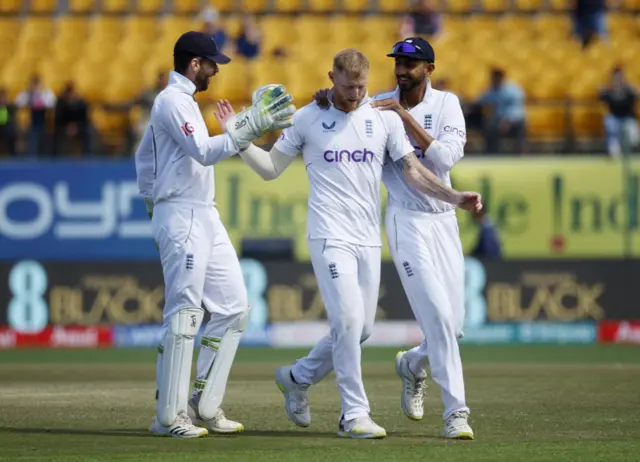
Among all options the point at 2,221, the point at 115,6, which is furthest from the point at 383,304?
the point at 115,6

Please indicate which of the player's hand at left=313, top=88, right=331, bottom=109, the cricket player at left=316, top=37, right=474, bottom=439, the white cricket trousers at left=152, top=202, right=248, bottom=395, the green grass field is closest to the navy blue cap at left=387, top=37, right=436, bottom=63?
the cricket player at left=316, top=37, right=474, bottom=439

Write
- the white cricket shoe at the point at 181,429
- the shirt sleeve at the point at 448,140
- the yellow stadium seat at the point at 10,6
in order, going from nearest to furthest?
the white cricket shoe at the point at 181,429, the shirt sleeve at the point at 448,140, the yellow stadium seat at the point at 10,6

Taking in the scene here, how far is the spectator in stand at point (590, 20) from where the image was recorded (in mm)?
21766

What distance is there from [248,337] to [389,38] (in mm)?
5883

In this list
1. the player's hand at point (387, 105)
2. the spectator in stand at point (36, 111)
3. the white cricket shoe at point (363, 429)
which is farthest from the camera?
the spectator in stand at point (36, 111)

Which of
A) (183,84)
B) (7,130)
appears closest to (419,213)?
(183,84)

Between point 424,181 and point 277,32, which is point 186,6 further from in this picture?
point 424,181

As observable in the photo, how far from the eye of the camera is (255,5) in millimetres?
22516

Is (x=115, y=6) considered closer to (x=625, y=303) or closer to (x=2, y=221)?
(x=2, y=221)

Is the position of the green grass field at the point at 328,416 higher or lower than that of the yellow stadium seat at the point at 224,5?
lower

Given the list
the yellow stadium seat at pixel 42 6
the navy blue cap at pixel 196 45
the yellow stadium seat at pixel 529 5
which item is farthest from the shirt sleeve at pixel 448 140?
the yellow stadium seat at pixel 42 6

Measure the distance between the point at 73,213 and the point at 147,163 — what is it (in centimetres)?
1031

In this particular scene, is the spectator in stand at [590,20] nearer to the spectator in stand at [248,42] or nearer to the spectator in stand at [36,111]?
the spectator in stand at [248,42]

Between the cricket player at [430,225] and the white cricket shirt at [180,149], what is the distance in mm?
725
